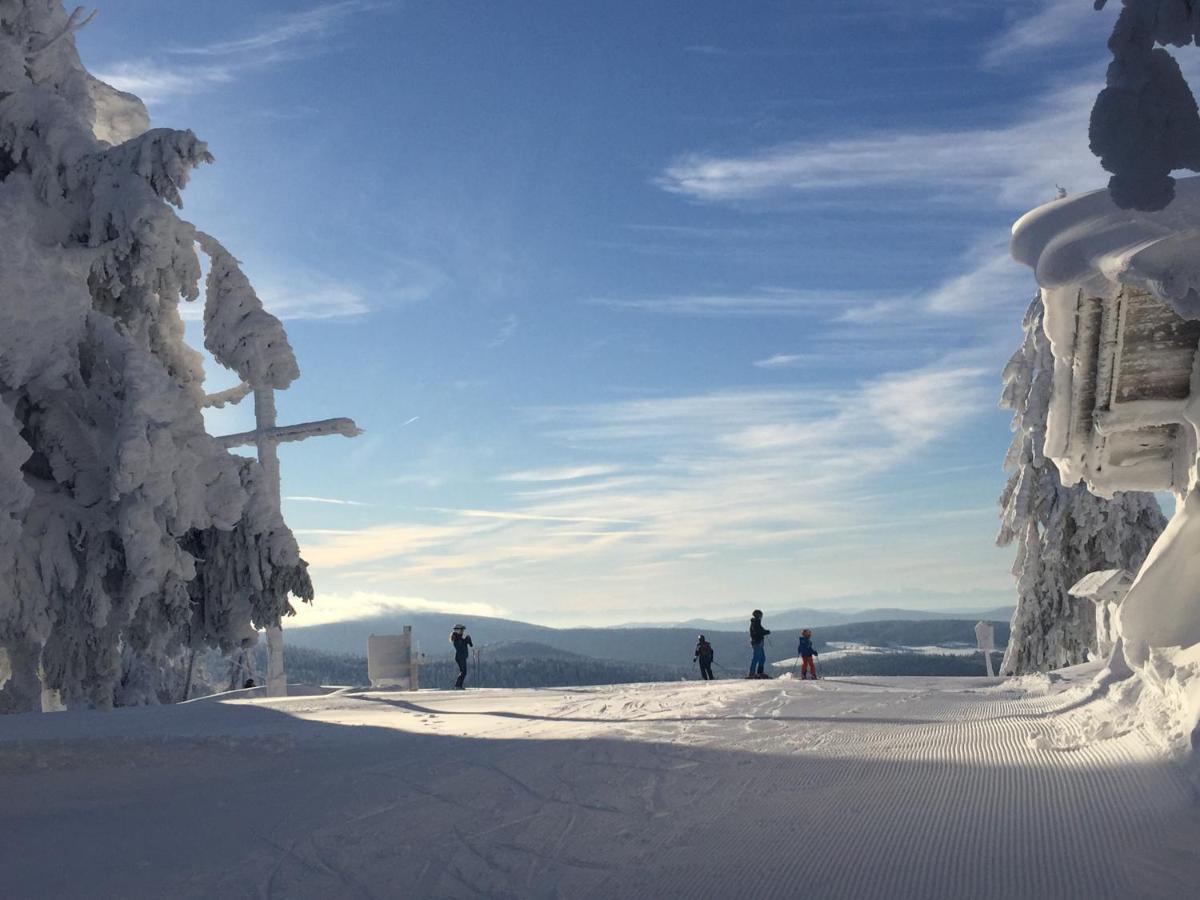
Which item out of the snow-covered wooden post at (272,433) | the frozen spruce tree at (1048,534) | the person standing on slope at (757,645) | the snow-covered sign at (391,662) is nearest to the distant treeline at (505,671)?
the frozen spruce tree at (1048,534)

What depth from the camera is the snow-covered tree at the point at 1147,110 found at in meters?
3.48

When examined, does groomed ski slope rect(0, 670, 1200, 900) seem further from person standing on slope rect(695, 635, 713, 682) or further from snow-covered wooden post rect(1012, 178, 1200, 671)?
person standing on slope rect(695, 635, 713, 682)

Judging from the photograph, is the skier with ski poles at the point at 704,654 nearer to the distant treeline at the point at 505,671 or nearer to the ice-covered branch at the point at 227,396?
the ice-covered branch at the point at 227,396

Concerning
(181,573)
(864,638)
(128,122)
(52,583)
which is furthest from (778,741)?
(864,638)

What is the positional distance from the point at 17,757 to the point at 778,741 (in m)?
7.51

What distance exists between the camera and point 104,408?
41.1 ft

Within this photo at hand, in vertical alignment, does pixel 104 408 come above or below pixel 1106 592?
above

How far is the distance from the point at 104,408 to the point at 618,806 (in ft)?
27.8

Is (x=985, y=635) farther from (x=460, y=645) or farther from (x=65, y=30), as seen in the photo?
(x=65, y=30)

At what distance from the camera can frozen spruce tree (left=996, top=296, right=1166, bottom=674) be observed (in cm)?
2359

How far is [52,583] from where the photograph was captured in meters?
11.7

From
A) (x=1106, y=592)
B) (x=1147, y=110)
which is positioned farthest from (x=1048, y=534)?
(x=1147, y=110)

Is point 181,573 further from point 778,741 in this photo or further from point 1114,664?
point 1114,664

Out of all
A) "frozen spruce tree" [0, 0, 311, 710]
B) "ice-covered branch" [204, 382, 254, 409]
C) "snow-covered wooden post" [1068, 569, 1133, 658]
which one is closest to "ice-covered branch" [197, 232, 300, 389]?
"frozen spruce tree" [0, 0, 311, 710]
